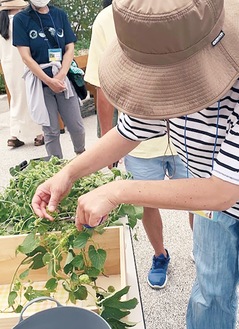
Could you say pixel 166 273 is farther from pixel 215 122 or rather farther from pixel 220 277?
pixel 215 122

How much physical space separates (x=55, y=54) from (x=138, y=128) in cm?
200

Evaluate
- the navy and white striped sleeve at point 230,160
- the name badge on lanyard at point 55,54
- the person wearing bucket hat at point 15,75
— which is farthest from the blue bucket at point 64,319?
the person wearing bucket hat at point 15,75

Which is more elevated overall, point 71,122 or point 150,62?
point 150,62

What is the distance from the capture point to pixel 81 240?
3.43 ft

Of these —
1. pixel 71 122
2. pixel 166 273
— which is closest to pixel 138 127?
pixel 166 273

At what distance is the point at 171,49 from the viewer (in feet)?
2.58

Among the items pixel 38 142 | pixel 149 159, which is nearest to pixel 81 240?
pixel 149 159

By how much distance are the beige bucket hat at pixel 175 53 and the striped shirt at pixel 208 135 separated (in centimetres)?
12

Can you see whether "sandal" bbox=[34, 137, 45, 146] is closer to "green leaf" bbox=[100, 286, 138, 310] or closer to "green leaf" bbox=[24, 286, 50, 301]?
"green leaf" bbox=[24, 286, 50, 301]

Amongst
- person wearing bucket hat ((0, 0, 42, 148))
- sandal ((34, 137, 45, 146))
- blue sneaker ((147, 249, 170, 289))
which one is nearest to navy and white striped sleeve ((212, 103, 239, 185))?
blue sneaker ((147, 249, 170, 289))

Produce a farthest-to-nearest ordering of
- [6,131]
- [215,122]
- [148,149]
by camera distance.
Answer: [6,131], [148,149], [215,122]

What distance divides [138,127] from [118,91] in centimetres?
31

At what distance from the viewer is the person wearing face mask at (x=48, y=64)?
2850mm

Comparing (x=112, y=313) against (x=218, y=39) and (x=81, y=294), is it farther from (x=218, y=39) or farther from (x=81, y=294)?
(x=218, y=39)
